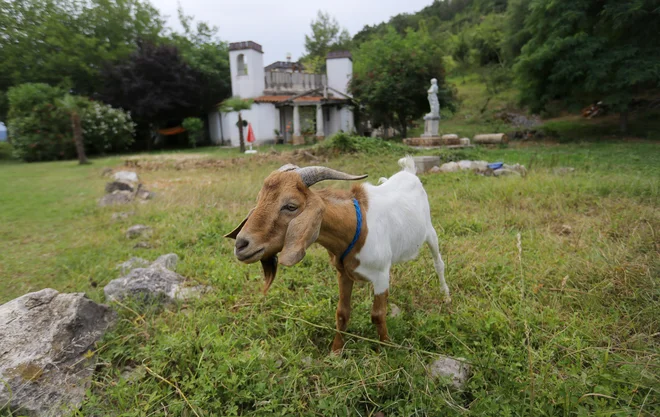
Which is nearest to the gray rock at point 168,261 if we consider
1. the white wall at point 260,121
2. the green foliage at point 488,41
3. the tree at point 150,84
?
the white wall at point 260,121

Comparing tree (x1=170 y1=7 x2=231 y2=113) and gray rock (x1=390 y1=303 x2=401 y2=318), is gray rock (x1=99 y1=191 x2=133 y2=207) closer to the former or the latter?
gray rock (x1=390 y1=303 x2=401 y2=318)

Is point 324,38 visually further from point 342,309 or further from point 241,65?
point 342,309

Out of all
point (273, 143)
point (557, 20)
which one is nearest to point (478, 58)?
point (557, 20)

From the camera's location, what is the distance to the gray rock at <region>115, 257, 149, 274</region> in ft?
11.4

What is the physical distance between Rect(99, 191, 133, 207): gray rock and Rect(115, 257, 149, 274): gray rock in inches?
122

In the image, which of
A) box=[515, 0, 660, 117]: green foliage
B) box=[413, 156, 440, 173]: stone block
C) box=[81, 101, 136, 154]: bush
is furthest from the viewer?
Answer: box=[81, 101, 136, 154]: bush

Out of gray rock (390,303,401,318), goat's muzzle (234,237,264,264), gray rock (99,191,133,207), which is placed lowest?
gray rock (390,303,401,318)

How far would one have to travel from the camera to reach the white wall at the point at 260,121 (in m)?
19.8

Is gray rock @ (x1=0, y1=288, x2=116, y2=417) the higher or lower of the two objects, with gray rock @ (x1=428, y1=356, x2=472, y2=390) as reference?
higher

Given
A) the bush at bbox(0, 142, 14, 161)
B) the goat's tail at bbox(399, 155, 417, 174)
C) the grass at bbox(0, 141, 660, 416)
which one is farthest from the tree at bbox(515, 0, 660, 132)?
the bush at bbox(0, 142, 14, 161)

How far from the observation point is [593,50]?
12.4 m

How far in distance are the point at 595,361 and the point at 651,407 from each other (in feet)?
1.01

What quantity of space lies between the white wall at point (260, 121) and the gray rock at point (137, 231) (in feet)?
52.2

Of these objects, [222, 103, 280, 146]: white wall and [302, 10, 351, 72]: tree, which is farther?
[302, 10, 351, 72]: tree
